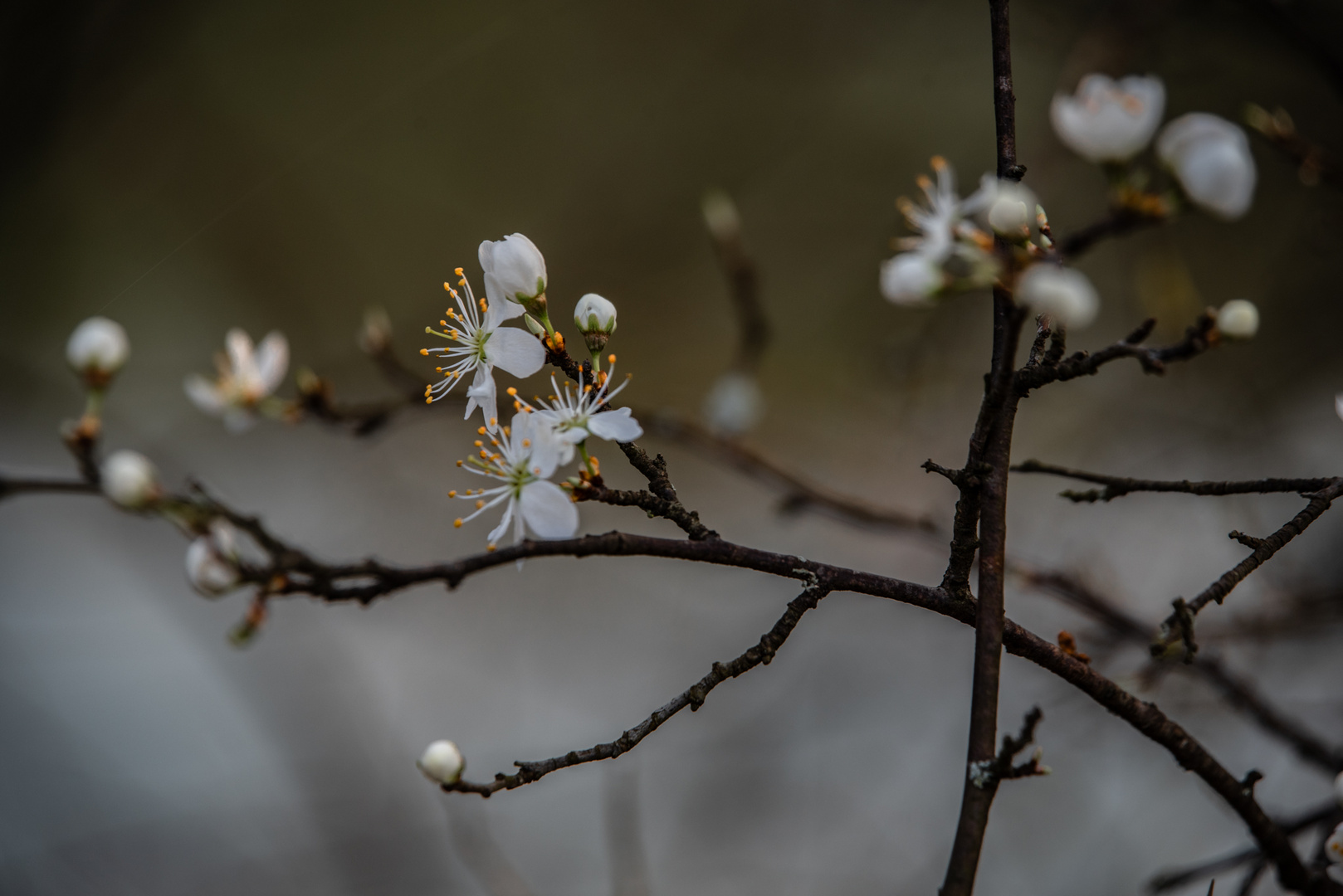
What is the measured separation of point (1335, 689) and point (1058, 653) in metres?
1.22

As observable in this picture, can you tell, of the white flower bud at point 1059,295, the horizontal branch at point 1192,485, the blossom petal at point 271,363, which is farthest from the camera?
the blossom petal at point 271,363

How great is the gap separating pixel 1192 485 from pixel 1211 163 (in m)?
0.16

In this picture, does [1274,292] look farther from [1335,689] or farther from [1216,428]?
[1335,689]

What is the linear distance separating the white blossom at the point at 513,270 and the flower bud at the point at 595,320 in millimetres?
31

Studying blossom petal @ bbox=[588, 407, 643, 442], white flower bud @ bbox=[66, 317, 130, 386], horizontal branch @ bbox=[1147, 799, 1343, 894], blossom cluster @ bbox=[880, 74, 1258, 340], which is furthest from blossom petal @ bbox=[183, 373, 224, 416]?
horizontal branch @ bbox=[1147, 799, 1343, 894]

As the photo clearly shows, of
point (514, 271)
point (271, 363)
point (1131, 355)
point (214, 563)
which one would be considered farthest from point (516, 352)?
point (271, 363)

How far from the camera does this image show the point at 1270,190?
1470mm

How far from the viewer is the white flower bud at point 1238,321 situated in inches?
14.0

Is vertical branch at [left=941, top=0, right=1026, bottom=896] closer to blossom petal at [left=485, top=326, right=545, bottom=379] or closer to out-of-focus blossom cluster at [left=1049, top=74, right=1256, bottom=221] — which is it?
out-of-focus blossom cluster at [left=1049, top=74, right=1256, bottom=221]

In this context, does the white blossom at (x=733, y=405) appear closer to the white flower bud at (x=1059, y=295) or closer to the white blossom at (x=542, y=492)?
the white blossom at (x=542, y=492)

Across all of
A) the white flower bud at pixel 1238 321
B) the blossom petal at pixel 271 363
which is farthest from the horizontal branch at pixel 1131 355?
the blossom petal at pixel 271 363

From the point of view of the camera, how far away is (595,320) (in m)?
0.43

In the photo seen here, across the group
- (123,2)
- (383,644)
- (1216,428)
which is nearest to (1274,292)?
(1216,428)

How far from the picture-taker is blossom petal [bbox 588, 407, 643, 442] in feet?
1.28
